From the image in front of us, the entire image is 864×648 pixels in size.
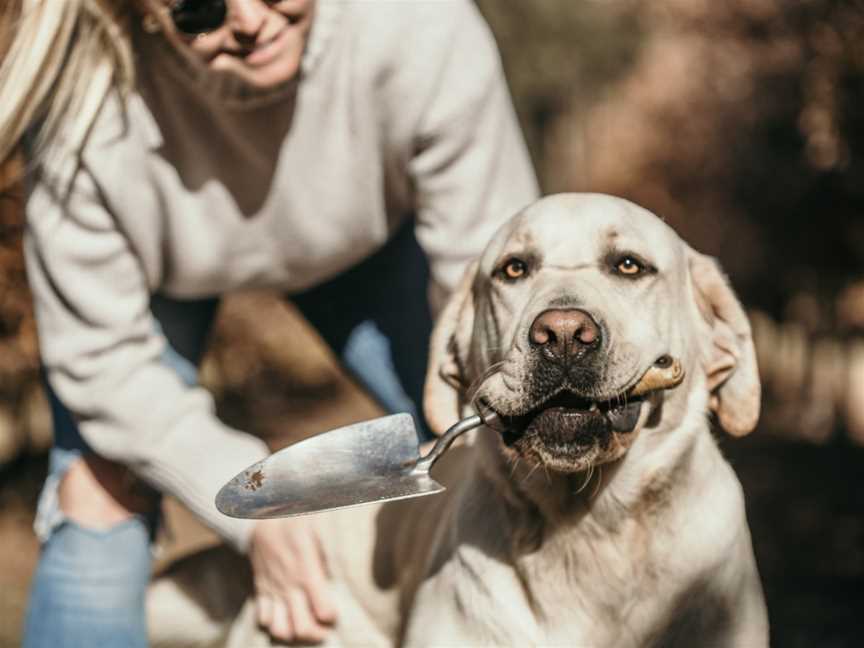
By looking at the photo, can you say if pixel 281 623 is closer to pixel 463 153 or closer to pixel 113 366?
pixel 113 366

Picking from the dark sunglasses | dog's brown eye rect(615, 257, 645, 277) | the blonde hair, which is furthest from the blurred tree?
dog's brown eye rect(615, 257, 645, 277)

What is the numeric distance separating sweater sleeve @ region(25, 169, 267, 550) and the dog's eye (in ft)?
2.59

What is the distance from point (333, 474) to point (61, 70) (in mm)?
1146

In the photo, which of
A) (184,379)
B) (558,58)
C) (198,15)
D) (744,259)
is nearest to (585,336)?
(198,15)

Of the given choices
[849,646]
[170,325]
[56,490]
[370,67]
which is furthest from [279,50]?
[849,646]

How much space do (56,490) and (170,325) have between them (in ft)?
1.56

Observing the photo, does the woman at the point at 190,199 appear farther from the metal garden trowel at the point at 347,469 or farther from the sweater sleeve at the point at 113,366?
the metal garden trowel at the point at 347,469

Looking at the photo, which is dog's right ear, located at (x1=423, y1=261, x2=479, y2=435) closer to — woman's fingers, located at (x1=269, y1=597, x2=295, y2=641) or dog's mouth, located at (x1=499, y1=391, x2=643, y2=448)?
dog's mouth, located at (x1=499, y1=391, x2=643, y2=448)

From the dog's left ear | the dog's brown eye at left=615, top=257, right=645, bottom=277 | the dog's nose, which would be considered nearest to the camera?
the dog's nose

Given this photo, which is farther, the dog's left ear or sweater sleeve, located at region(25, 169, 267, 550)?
sweater sleeve, located at region(25, 169, 267, 550)

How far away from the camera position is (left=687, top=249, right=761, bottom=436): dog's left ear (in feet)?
7.91

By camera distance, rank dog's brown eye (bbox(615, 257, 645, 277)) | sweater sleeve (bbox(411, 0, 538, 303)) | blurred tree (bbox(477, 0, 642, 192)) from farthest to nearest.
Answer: blurred tree (bbox(477, 0, 642, 192)), sweater sleeve (bbox(411, 0, 538, 303)), dog's brown eye (bbox(615, 257, 645, 277))

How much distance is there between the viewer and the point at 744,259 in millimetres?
6422

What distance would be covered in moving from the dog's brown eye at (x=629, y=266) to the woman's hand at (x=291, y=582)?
0.93 meters
